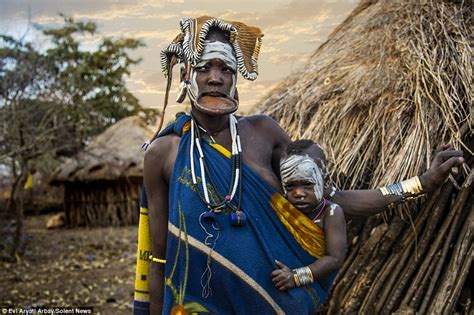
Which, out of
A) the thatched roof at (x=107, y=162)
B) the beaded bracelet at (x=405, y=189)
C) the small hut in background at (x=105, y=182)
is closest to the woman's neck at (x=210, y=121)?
the beaded bracelet at (x=405, y=189)

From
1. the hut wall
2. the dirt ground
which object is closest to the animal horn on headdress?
the dirt ground

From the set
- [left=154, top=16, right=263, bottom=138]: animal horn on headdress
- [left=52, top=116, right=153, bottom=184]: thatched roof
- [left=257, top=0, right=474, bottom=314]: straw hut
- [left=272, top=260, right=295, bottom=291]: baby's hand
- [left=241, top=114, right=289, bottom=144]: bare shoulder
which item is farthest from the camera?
[left=52, top=116, right=153, bottom=184]: thatched roof

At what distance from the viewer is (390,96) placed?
4.43m

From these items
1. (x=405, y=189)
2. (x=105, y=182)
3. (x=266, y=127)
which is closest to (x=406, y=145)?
(x=405, y=189)

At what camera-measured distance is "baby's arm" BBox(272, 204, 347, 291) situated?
8.09 ft

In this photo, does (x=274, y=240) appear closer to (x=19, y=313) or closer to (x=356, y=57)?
(x=356, y=57)

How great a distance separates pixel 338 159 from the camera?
4.33 meters

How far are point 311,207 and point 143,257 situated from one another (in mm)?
768

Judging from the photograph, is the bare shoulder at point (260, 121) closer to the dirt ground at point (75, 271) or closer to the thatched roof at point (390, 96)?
the thatched roof at point (390, 96)

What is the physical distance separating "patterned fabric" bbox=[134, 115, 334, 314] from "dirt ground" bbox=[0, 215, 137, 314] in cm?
527

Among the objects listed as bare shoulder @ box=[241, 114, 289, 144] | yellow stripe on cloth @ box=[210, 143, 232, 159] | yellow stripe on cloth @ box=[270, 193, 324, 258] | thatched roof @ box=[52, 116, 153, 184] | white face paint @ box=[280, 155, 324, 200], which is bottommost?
thatched roof @ box=[52, 116, 153, 184]

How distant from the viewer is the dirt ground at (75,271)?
815 cm

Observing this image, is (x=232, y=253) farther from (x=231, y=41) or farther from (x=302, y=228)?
(x=231, y=41)

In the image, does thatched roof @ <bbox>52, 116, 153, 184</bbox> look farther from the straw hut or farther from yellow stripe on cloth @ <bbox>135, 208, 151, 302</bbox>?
yellow stripe on cloth @ <bbox>135, 208, 151, 302</bbox>
